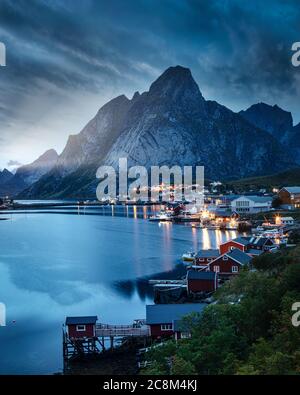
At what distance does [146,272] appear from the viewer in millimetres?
25469

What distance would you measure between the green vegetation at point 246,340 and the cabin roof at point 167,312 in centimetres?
389

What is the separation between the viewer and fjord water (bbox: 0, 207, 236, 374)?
13961mm

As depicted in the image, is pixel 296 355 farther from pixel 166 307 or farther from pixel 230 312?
pixel 166 307

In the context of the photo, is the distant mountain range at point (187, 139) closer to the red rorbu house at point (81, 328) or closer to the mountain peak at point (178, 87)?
the mountain peak at point (178, 87)

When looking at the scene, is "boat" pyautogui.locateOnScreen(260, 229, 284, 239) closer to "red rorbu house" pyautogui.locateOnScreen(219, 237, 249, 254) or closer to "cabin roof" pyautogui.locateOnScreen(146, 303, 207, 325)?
"red rorbu house" pyautogui.locateOnScreen(219, 237, 249, 254)

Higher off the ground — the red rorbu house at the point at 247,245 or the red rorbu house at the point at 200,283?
the red rorbu house at the point at 247,245

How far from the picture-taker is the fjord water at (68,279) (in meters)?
14.0

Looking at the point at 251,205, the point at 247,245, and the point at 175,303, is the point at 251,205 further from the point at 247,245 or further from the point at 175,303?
the point at 175,303

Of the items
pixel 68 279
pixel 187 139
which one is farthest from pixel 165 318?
pixel 187 139

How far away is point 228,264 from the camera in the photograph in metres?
20.9

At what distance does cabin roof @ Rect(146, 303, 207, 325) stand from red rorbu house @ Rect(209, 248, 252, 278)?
7924 mm

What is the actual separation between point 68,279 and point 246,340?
62.9ft

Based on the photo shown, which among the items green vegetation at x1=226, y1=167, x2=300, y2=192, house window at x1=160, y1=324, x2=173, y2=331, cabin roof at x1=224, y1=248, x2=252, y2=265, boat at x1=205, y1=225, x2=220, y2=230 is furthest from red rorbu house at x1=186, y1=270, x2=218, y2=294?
green vegetation at x1=226, y1=167, x2=300, y2=192

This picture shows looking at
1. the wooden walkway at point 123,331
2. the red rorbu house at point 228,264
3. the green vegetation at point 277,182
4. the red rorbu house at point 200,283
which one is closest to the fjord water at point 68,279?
the wooden walkway at point 123,331
